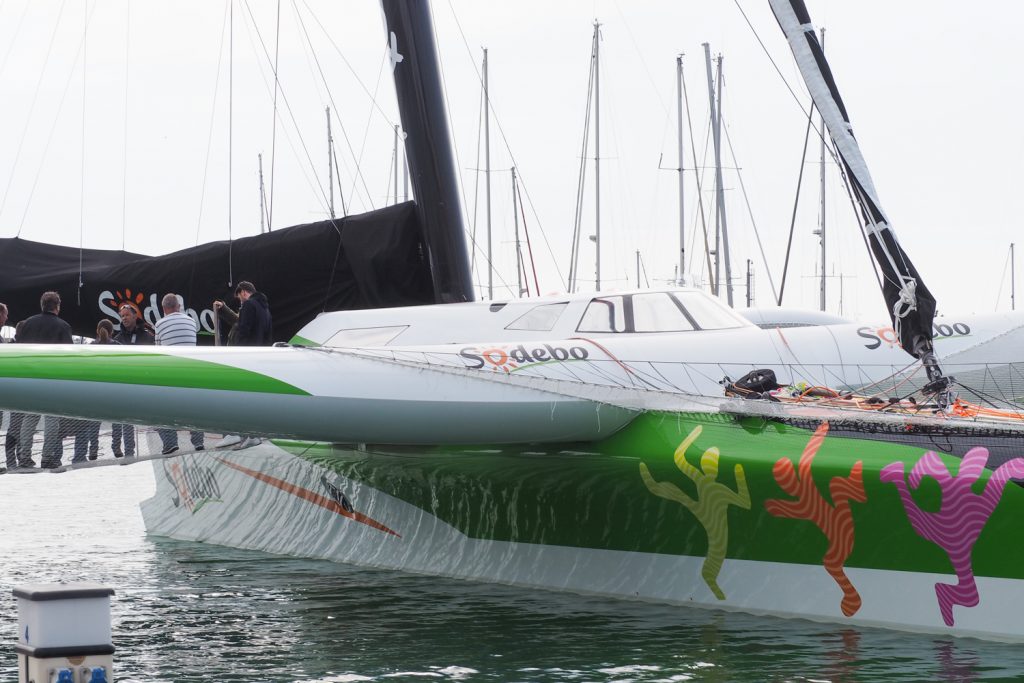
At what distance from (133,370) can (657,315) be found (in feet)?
11.1

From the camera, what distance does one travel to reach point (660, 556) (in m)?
7.39

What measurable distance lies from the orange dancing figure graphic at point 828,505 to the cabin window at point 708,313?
199cm

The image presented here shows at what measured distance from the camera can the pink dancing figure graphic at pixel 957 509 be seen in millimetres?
5926

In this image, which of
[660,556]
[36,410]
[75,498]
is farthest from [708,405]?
[75,498]

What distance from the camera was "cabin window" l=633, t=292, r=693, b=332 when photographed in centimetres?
827

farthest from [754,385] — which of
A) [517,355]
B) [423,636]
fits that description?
[423,636]

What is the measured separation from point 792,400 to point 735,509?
623 mm

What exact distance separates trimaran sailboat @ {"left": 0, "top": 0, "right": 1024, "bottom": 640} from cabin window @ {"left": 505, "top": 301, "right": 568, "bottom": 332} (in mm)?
18

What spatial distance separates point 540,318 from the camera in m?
8.41

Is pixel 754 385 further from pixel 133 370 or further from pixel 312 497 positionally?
pixel 312 497

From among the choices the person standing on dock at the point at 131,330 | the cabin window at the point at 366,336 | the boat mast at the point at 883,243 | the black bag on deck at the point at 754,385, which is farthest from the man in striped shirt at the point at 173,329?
the boat mast at the point at 883,243

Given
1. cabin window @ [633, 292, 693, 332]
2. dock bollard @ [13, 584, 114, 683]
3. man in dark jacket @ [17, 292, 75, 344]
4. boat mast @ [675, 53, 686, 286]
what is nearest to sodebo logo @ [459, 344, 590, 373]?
cabin window @ [633, 292, 693, 332]

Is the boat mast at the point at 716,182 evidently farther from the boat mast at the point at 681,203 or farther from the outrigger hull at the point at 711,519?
the outrigger hull at the point at 711,519

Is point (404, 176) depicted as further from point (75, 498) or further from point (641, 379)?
point (641, 379)
